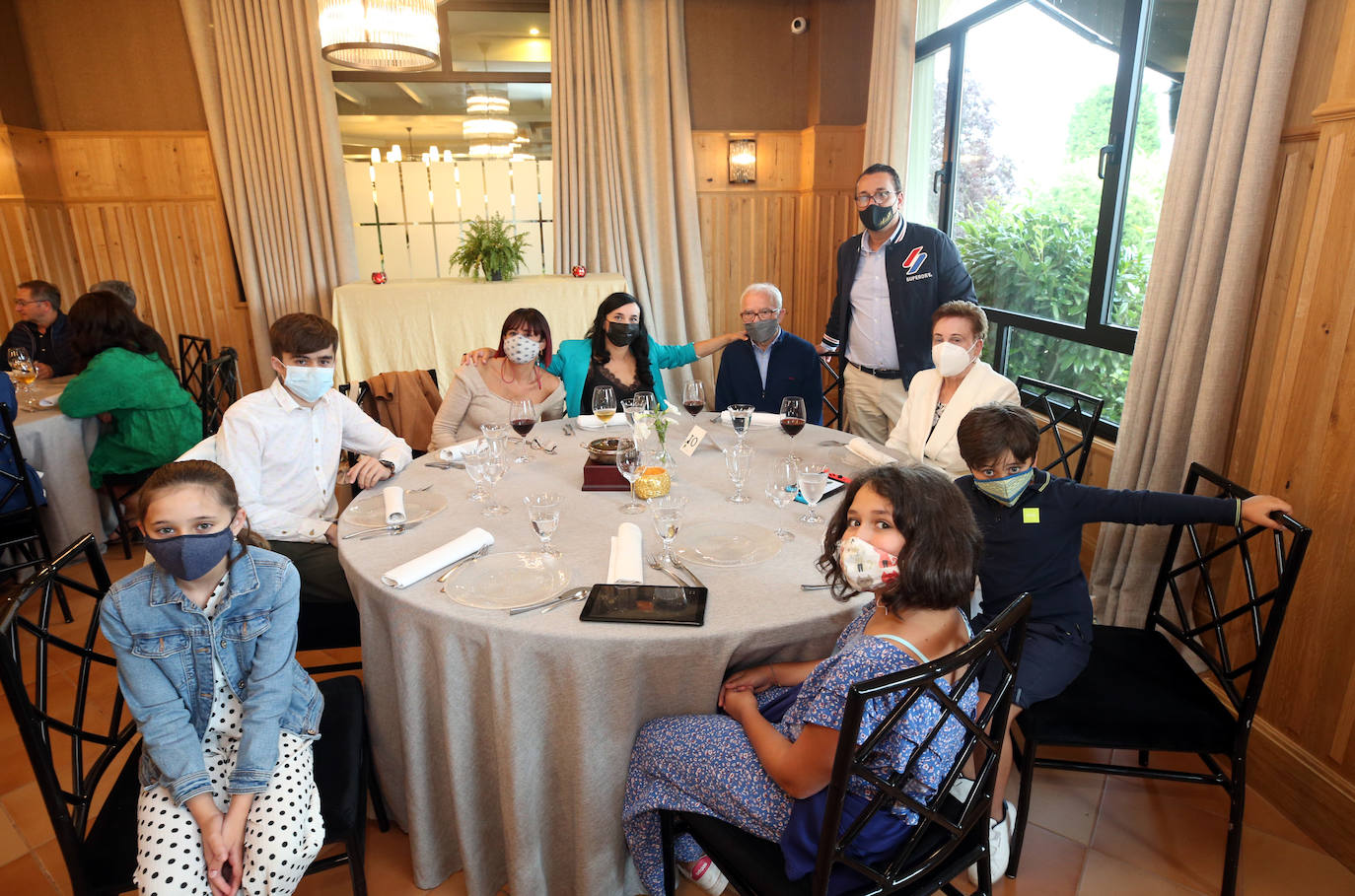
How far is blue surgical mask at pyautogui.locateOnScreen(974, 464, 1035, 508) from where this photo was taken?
1756 millimetres

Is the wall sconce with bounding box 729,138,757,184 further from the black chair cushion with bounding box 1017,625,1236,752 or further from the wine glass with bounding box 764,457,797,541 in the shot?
the black chair cushion with bounding box 1017,625,1236,752

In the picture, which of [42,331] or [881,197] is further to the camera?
[42,331]

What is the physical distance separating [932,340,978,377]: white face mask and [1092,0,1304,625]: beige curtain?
683 millimetres

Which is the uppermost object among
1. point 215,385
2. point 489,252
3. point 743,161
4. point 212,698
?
point 743,161

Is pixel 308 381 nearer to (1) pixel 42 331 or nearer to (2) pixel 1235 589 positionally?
(2) pixel 1235 589

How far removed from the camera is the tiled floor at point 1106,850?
179cm

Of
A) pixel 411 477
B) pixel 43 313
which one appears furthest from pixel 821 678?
pixel 43 313

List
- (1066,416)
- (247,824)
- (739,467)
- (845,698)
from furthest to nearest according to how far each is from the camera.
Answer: (1066,416) → (739,467) → (247,824) → (845,698)

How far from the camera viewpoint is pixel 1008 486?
176 cm

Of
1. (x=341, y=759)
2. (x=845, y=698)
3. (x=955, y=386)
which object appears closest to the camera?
(x=845, y=698)

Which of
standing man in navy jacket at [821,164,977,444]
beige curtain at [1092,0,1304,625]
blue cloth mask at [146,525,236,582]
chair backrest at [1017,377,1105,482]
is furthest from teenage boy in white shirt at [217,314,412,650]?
beige curtain at [1092,0,1304,625]

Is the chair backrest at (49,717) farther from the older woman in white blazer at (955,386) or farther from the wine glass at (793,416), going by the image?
the older woman in white blazer at (955,386)

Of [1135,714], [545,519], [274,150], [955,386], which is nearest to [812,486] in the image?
[545,519]

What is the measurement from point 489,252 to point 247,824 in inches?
163
